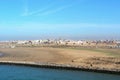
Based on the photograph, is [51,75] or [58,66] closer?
[51,75]

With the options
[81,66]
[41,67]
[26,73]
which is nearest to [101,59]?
[81,66]

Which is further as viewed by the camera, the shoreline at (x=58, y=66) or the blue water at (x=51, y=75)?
the shoreline at (x=58, y=66)

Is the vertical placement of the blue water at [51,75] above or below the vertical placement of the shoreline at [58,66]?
below

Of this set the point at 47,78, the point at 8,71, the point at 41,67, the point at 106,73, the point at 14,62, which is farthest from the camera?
the point at 14,62

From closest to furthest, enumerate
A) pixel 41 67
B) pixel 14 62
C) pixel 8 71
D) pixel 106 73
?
pixel 106 73 < pixel 8 71 < pixel 41 67 < pixel 14 62

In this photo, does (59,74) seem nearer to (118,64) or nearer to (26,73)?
(26,73)

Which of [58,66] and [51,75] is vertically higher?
[58,66]

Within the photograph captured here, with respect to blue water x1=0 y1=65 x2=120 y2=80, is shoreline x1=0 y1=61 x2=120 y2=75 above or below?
above

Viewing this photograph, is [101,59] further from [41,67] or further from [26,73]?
[26,73]

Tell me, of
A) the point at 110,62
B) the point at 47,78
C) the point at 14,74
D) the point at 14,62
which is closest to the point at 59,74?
the point at 47,78

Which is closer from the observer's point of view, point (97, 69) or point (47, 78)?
point (47, 78)

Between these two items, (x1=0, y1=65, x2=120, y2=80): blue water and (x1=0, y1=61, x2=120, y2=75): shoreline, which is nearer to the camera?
(x1=0, y1=65, x2=120, y2=80): blue water
